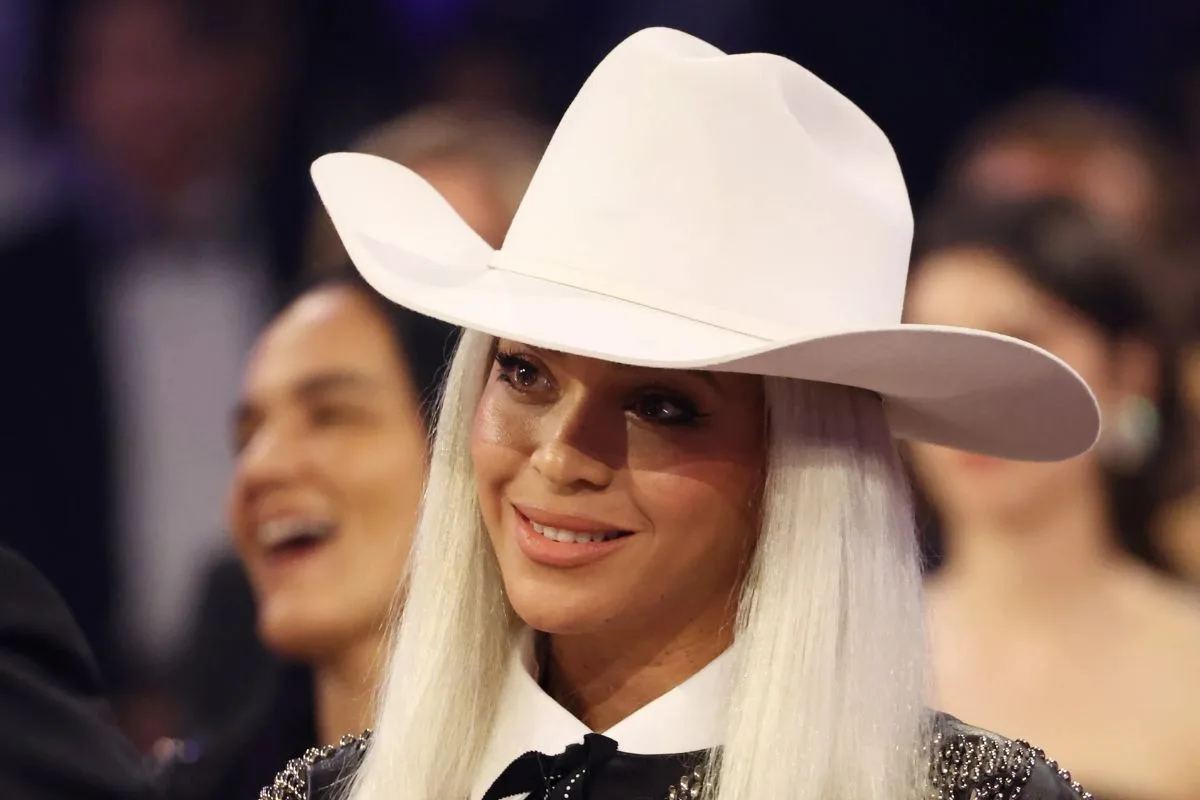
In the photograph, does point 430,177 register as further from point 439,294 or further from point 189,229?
point 439,294

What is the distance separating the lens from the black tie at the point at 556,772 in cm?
144

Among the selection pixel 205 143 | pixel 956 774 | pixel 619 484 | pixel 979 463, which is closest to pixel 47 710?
pixel 619 484

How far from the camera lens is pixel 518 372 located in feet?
4.95

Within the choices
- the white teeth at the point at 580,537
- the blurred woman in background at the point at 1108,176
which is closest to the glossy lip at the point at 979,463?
the blurred woman in background at the point at 1108,176

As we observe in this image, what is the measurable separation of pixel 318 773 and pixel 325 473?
0.80m

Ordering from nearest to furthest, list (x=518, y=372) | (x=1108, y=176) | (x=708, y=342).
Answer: (x=708, y=342), (x=518, y=372), (x=1108, y=176)

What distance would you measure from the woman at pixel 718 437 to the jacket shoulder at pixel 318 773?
0.16m

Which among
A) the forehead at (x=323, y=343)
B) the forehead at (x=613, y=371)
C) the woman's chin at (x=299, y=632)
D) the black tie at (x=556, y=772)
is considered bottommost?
the black tie at (x=556, y=772)

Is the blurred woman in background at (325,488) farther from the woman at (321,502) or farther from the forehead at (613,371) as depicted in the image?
the forehead at (613,371)

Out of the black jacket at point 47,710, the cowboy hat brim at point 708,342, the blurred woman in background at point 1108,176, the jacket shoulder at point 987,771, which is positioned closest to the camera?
the cowboy hat brim at point 708,342

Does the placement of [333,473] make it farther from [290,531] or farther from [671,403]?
[671,403]

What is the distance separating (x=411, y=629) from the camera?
1.63 meters

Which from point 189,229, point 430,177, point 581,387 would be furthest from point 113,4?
point 581,387

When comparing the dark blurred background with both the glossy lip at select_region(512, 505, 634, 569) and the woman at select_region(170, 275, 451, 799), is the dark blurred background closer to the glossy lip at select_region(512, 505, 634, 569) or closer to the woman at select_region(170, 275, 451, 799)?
the woman at select_region(170, 275, 451, 799)
